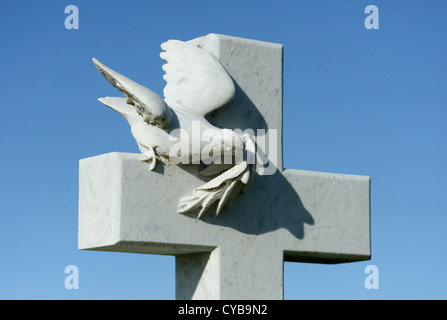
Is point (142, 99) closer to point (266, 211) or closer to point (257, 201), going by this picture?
point (257, 201)

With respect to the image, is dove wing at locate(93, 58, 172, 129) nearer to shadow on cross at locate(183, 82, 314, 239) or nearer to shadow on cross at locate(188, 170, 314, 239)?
shadow on cross at locate(183, 82, 314, 239)

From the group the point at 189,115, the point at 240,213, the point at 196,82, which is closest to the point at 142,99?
the point at 189,115

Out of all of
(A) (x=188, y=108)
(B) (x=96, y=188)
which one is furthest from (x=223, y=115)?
(B) (x=96, y=188)

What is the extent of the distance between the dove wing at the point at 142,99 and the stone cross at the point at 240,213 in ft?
1.19

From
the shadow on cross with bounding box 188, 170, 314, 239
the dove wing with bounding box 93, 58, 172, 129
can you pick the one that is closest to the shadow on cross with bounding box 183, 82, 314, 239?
the shadow on cross with bounding box 188, 170, 314, 239

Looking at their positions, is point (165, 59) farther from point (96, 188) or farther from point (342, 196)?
point (342, 196)

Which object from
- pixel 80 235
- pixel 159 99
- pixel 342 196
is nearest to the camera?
pixel 159 99

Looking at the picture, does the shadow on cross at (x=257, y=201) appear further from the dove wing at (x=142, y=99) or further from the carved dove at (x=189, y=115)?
the dove wing at (x=142, y=99)

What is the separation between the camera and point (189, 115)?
9555 millimetres

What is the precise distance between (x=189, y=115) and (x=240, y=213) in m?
0.96
